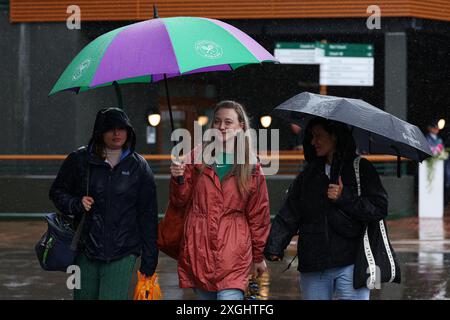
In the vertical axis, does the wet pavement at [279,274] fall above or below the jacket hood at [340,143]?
below

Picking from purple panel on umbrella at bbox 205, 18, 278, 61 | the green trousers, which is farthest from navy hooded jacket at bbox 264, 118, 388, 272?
the green trousers

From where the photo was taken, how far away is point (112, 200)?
226 inches

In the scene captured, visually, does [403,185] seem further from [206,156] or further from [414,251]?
[206,156]

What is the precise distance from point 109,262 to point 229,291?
2.49 feet

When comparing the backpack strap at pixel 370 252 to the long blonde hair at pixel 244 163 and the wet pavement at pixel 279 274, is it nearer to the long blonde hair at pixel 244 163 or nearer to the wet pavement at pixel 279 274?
the long blonde hair at pixel 244 163

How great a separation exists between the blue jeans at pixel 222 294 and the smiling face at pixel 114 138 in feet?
3.39

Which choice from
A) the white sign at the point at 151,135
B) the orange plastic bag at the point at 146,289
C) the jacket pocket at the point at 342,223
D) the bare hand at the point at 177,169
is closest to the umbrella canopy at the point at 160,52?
the bare hand at the point at 177,169

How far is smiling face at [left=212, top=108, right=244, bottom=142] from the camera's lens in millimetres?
5801

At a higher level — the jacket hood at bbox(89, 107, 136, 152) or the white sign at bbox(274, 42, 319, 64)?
the white sign at bbox(274, 42, 319, 64)

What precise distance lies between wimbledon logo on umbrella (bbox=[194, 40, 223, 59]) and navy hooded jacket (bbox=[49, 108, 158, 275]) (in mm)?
710

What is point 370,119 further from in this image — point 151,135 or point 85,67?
point 151,135

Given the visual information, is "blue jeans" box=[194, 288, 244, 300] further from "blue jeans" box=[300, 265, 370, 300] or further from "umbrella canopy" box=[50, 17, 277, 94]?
"umbrella canopy" box=[50, 17, 277, 94]

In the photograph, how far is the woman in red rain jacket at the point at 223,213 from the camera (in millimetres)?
5656

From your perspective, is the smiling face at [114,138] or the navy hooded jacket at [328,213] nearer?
the navy hooded jacket at [328,213]
